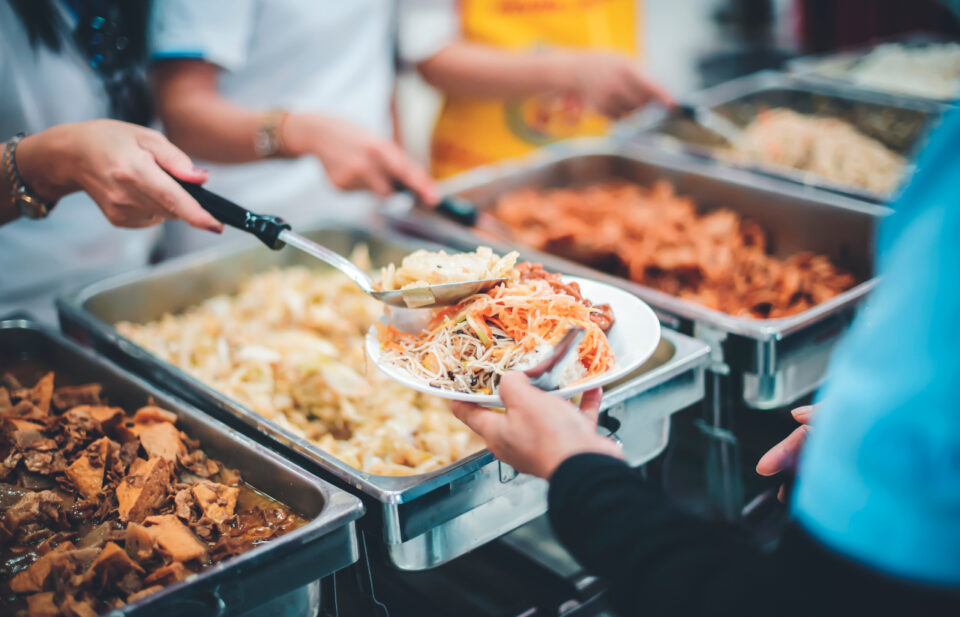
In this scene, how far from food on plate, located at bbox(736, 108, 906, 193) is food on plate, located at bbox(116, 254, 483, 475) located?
5.58 ft

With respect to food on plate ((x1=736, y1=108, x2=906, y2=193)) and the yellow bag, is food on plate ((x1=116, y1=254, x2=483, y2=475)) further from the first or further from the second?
food on plate ((x1=736, y1=108, x2=906, y2=193))

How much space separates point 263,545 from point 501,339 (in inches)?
20.6

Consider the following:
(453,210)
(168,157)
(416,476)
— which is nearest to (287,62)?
(453,210)

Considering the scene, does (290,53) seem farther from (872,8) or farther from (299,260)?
(872,8)

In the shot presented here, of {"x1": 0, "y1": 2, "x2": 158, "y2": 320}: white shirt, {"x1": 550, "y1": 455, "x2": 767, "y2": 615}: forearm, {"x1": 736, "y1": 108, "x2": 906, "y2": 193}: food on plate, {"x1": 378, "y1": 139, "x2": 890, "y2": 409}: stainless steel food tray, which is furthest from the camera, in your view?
{"x1": 736, "y1": 108, "x2": 906, "y2": 193}: food on plate

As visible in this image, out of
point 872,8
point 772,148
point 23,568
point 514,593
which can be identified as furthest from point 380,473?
point 872,8

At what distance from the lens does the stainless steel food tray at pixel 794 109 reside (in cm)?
296

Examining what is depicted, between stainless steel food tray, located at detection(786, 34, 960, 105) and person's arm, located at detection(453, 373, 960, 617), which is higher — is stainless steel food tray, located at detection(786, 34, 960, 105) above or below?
above

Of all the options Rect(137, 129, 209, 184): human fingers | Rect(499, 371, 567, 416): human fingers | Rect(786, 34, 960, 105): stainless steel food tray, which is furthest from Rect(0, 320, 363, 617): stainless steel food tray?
Rect(786, 34, 960, 105): stainless steel food tray

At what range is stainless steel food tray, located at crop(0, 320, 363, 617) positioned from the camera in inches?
44.7

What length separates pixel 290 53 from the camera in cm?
283

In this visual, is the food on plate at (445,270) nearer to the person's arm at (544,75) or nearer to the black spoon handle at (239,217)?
the black spoon handle at (239,217)

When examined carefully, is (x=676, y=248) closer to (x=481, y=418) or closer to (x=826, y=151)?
(x=826, y=151)

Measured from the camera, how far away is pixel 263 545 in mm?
1205
